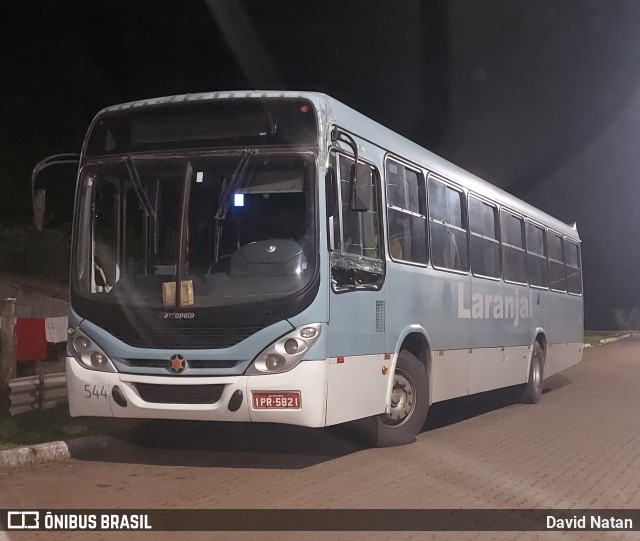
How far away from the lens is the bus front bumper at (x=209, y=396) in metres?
7.79

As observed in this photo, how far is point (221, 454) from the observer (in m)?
9.38

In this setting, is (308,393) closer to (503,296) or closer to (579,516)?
(579,516)

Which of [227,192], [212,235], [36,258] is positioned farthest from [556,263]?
[212,235]

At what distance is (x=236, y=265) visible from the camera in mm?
8141

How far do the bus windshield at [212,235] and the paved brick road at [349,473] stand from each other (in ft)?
5.18

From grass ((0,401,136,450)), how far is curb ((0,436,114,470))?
19 cm

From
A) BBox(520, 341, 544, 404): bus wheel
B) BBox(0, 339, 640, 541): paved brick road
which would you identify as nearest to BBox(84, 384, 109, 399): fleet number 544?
BBox(0, 339, 640, 541): paved brick road

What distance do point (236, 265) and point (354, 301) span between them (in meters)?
1.16

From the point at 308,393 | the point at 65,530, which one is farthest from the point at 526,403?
the point at 65,530

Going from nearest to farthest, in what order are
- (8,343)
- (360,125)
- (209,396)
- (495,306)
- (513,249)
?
(209,396) → (360,125) → (8,343) → (495,306) → (513,249)

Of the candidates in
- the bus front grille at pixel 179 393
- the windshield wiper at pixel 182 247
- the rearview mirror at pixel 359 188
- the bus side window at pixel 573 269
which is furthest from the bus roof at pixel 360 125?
the bus side window at pixel 573 269

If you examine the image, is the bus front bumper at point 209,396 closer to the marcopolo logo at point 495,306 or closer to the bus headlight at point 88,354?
the bus headlight at point 88,354

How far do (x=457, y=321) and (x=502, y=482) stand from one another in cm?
360

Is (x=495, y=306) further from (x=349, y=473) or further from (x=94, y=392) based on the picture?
(x=94, y=392)
